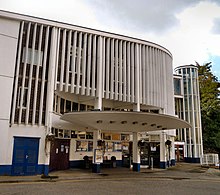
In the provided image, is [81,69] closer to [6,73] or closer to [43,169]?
[6,73]

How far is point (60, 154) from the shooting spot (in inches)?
688

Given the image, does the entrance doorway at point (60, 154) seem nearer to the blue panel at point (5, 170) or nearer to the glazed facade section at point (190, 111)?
the blue panel at point (5, 170)

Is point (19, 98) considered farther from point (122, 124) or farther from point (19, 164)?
point (122, 124)

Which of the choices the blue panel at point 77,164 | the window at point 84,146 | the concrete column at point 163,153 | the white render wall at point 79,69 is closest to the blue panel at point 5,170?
the white render wall at point 79,69

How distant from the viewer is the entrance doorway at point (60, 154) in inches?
646

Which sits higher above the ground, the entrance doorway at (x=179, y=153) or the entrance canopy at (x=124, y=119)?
the entrance canopy at (x=124, y=119)

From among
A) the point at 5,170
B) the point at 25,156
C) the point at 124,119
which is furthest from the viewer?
the point at 124,119

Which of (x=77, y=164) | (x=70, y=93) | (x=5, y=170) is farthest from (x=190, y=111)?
(x=5, y=170)

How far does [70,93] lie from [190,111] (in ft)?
65.0

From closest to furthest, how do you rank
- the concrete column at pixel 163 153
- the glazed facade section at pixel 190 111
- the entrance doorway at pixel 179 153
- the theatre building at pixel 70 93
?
the theatre building at pixel 70 93, the concrete column at pixel 163 153, the glazed facade section at pixel 190 111, the entrance doorway at pixel 179 153

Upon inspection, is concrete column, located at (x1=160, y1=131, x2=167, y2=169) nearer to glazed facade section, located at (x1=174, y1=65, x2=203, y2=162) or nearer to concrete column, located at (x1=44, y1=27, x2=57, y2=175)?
concrete column, located at (x1=44, y1=27, x2=57, y2=175)

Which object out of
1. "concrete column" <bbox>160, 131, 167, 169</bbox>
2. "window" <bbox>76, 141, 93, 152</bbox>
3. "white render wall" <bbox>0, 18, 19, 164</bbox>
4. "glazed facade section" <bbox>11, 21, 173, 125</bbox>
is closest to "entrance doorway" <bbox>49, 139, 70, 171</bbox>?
"window" <bbox>76, 141, 93, 152</bbox>

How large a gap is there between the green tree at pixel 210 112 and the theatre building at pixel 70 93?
1449 centimetres

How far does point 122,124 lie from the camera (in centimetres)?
1633
